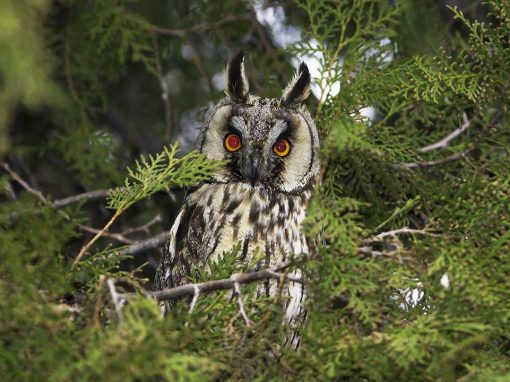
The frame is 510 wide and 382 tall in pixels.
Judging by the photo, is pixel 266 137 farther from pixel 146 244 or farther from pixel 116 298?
pixel 116 298

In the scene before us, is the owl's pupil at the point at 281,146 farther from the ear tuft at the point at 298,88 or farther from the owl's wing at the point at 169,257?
the owl's wing at the point at 169,257

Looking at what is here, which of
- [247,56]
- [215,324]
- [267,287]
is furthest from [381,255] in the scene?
[247,56]

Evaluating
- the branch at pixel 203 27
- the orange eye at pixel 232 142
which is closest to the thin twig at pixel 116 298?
the orange eye at pixel 232 142

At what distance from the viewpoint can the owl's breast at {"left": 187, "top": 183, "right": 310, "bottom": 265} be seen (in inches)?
98.9

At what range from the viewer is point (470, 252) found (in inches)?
65.9

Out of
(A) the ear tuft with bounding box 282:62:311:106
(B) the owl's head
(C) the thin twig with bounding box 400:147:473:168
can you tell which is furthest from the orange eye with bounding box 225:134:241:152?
(C) the thin twig with bounding box 400:147:473:168

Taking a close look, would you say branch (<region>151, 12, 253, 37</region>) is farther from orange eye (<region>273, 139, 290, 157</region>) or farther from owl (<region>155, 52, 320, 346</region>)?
orange eye (<region>273, 139, 290, 157</region>)

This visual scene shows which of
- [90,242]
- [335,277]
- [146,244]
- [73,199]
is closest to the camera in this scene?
[335,277]

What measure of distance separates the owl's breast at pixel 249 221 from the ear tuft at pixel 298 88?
0.35m

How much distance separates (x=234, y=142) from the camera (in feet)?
8.84

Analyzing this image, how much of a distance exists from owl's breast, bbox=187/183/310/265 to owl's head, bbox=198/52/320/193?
49mm

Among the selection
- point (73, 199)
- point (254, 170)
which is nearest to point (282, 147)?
point (254, 170)

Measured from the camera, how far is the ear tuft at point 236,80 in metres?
2.69

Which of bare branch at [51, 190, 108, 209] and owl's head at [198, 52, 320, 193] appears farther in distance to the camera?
bare branch at [51, 190, 108, 209]
